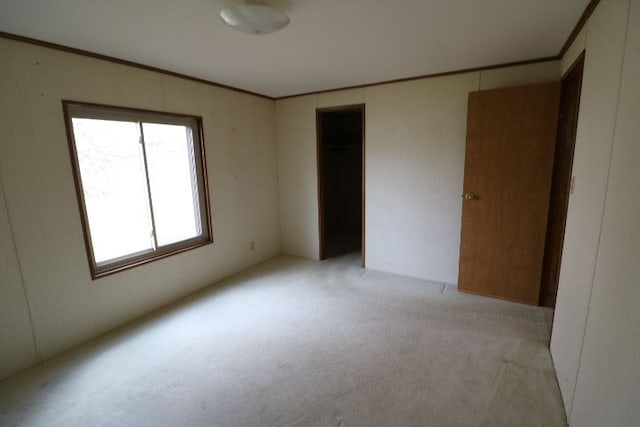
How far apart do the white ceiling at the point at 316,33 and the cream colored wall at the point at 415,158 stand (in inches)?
9.4

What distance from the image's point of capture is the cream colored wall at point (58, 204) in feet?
6.50

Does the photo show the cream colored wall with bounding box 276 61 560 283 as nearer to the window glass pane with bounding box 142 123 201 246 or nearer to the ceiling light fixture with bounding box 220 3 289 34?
the window glass pane with bounding box 142 123 201 246

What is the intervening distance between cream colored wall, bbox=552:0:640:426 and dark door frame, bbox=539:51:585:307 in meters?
1.05

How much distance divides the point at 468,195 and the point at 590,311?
168 cm

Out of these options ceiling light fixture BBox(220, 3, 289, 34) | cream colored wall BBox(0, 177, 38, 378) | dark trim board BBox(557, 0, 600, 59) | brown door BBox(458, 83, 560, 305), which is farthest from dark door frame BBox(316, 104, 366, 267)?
cream colored wall BBox(0, 177, 38, 378)

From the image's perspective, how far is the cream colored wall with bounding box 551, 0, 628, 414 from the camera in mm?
1389

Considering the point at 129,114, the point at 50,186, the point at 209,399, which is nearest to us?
the point at 209,399

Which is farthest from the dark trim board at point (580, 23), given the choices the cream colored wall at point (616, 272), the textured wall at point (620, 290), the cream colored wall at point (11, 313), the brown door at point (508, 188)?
the cream colored wall at point (11, 313)

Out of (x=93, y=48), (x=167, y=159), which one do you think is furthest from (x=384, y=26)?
(x=167, y=159)

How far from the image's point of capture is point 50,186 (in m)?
2.14

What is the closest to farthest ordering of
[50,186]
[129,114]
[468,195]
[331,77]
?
1. [50,186]
2. [129,114]
3. [468,195]
4. [331,77]

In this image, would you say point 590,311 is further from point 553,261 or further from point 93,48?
point 93,48

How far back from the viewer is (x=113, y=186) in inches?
102

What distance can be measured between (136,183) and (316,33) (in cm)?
208
